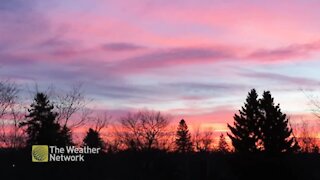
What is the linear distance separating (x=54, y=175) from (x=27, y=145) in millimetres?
4059

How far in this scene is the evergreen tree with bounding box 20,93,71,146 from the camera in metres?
39.6

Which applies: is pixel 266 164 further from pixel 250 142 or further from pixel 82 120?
pixel 82 120

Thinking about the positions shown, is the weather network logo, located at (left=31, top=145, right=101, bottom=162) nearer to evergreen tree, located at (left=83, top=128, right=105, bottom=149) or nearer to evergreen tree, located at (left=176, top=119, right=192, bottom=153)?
evergreen tree, located at (left=83, top=128, right=105, bottom=149)

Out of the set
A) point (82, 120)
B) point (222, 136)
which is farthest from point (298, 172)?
point (222, 136)

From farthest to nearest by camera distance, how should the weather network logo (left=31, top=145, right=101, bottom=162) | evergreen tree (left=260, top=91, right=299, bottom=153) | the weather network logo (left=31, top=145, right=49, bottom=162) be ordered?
evergreen tree (left=260, top=91, right=299, bottom=153), the weather network logo (left=31, top=145, right=101, bottom=162), the weather network logo (left=31, top=145, right=49, bottom=162)

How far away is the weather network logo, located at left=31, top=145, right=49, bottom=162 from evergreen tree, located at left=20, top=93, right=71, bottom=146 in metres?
0.73

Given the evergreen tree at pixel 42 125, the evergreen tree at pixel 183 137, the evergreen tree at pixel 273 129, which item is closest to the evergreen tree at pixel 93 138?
the evergreen tree at pixel 42 125

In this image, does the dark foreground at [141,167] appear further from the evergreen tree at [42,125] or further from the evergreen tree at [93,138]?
the evergreen tree at [93,138]

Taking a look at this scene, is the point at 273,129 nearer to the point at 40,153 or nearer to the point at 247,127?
the point at 247,127

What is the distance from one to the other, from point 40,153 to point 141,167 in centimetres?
795

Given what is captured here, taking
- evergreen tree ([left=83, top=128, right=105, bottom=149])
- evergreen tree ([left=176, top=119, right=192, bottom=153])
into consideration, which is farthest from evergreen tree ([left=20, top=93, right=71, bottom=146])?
evergreen tree ([left=176, top=119, right=192, bottom=153])

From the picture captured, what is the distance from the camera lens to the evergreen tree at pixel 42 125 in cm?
3962

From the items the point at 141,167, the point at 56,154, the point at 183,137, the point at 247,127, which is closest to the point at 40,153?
the point at 56,154

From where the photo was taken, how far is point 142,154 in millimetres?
38000
